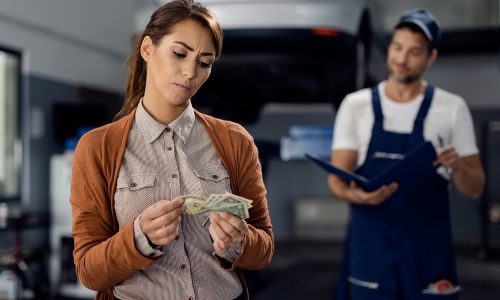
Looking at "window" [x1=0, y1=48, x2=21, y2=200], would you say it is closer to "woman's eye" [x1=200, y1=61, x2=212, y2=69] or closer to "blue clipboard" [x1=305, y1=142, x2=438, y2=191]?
"blue clipboard" [x1=305, y1=142, x2=438, y2=191]

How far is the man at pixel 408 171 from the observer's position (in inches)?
80.3

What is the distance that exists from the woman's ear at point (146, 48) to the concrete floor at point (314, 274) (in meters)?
3.60

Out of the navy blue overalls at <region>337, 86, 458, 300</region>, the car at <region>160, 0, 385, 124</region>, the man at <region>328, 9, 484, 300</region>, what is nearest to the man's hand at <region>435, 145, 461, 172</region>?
the man at <region>328, 9, 484, 300</region>

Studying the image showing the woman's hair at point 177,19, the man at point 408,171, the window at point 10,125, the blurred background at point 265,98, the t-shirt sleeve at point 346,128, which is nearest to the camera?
the woman's hair at point 177,19

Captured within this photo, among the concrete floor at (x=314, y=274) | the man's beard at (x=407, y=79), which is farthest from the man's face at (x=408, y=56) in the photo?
the concrete floor at (x=314, y=274)

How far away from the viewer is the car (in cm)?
388

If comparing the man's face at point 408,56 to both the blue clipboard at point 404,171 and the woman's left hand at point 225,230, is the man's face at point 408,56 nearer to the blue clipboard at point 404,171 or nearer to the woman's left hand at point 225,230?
the blue clipboard at point 404,171

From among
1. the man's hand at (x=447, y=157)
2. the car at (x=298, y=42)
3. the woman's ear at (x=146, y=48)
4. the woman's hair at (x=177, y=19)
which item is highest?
the car at (x=298, y=42)

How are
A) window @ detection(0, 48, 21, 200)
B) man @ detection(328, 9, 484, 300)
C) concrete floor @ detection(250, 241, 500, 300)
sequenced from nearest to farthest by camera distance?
man @ detection(328, 9, 484, 300) < concrete floor @ detection(250, 241, 500, 300) < window @ detection(0, 48, 21, 200)

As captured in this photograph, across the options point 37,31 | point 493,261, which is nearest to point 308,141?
point 37,31

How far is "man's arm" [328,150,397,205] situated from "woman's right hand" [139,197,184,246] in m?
1.12

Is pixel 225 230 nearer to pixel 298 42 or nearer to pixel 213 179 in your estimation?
pixel 213 179

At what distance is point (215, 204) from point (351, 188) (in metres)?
1.15

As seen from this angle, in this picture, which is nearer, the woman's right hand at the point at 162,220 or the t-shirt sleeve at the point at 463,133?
the woman's right hand at the point at 162,220
